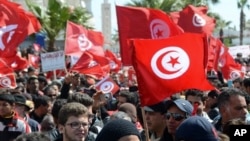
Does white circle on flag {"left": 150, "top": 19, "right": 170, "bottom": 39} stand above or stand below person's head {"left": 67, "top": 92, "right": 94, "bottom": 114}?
above

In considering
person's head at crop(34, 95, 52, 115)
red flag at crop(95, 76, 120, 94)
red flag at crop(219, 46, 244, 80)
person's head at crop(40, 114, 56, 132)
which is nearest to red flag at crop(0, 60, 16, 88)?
person's head at crop(34, 95, 52, 115)

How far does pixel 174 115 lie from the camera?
5.54m

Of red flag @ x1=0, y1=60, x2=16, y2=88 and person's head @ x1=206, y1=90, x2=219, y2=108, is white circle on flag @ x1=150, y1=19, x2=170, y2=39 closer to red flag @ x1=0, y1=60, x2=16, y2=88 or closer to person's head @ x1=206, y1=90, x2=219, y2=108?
person's head @ x1=206, y1=90, x2=219, y2=108

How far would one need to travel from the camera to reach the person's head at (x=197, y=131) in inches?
146

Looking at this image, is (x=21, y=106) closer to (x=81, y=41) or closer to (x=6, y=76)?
(x=6, y=76)

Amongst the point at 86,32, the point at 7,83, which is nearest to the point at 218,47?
the point at 86,32

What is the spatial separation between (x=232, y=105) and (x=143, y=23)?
310 centimetres

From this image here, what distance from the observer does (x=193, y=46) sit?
6742mm

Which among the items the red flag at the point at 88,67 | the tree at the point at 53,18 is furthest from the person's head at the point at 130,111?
the tree at the point at 53,18

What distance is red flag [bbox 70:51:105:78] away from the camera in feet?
44.9

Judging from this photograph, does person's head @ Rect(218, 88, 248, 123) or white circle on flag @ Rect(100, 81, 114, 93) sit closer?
person's head @ Rect(218, 88, 248, 123)

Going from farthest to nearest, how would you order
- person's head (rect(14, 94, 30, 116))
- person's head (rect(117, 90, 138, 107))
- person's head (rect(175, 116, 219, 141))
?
person's head (rect(117, 90, 138, 107)) → person's head (rect(14, 94, 30, 116)) → person's head (rect(175, 116, 219, 141))

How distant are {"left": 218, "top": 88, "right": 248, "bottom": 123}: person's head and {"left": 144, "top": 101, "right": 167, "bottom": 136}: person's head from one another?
0.63 meters

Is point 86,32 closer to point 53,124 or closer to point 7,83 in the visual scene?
point 7,83
